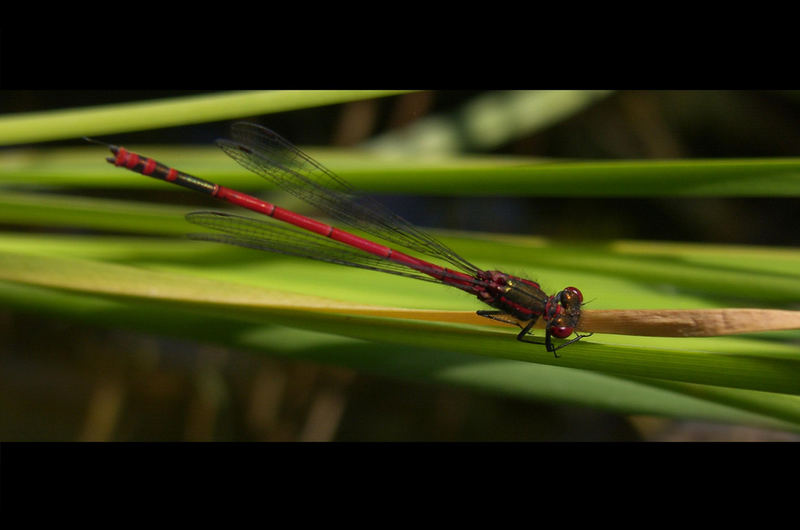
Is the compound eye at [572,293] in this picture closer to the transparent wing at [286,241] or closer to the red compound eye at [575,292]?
the red compound eye at [575,292]

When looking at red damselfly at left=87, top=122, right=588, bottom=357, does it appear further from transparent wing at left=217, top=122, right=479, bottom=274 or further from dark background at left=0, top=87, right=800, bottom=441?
dark background at left=0, top=87, right=800, bottom=441

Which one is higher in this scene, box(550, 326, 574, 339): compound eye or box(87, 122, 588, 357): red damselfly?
box(87, 122, 588, 357): red damselfly

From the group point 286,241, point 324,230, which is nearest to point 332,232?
point 324,230

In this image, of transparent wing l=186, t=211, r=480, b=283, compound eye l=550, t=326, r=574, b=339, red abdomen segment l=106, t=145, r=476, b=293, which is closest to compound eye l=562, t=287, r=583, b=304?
compound eye l=550, t=326, r=574, b=339

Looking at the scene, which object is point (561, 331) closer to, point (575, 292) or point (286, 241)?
point (575, 292)

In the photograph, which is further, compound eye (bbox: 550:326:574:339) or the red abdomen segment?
the red abdomen segment

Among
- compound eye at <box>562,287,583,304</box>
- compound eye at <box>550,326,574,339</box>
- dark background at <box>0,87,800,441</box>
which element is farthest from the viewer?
dark background at <box>0,87,800,441</box>
